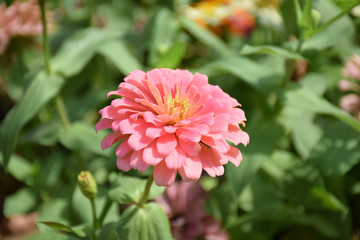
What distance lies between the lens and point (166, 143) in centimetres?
47

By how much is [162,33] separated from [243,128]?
0.36 meters

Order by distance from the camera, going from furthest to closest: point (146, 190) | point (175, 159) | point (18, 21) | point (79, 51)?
point (18, 21) → point (79, 51) → point (146, 190) → point (175, 159)

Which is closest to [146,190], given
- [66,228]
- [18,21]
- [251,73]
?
[66,228]

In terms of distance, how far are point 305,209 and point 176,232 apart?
1.29ft

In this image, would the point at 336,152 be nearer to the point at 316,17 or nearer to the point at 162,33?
the point at 316,17

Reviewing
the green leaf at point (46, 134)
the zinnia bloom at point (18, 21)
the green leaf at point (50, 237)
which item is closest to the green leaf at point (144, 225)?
the green leaf at point (50, 237)

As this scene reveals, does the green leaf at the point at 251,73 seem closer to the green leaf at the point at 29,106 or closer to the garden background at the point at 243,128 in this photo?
the garden background at the point at 243,128

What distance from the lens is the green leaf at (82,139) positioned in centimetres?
86

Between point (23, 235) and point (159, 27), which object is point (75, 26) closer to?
point (159, 27)

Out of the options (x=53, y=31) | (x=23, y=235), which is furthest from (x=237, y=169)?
(x=53, y=31)

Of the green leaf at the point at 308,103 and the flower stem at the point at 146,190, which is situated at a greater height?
the flower stem at the point at 146,190

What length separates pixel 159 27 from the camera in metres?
1.07

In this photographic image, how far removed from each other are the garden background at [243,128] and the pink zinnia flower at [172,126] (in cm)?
15

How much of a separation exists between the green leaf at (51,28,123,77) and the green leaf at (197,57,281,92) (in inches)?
11.8
